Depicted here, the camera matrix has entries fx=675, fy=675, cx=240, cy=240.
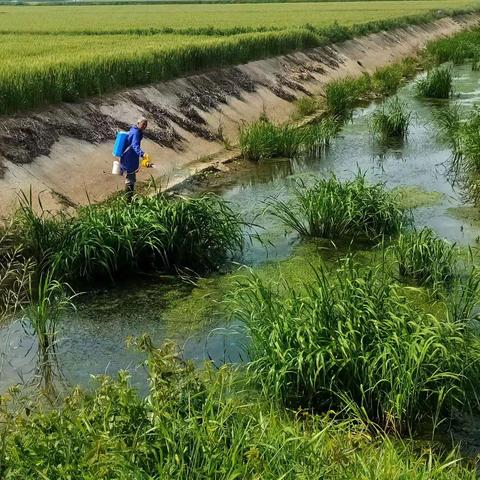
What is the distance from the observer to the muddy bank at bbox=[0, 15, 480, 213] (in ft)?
36.8

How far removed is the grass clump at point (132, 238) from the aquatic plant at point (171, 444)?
365cm

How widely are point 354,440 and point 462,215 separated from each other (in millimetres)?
6516

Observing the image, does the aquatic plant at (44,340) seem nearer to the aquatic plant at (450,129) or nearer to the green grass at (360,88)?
the aquatic plant at (450,129)

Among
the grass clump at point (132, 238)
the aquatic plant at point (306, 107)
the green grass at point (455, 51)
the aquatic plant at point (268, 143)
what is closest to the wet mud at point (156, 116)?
the aquatic plant at point (306, 107)

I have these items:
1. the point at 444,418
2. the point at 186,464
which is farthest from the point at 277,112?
the point at 186,464

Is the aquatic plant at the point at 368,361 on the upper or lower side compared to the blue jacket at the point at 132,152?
lower

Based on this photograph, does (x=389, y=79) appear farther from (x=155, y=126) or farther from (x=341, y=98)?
(x=155, y=126)

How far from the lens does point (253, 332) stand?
5.58m

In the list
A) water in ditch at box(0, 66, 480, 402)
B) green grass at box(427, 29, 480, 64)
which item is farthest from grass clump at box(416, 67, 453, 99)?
green grass at box(427, 29, 480, 64)

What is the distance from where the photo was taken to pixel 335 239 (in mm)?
9344

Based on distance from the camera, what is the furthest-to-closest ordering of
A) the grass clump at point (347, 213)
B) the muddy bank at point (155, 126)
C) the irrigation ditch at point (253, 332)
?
the muddy bank at point (155, 126), the grass clump at point (347, 213), the irrigation ditch at point (253, 332)

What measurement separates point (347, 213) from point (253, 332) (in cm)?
397

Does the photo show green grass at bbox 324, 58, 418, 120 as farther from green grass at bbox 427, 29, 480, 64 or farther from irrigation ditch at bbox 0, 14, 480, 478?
irrigation ditch at bbox 0, 14, 480, 478

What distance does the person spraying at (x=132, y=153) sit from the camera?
32.9 feet
